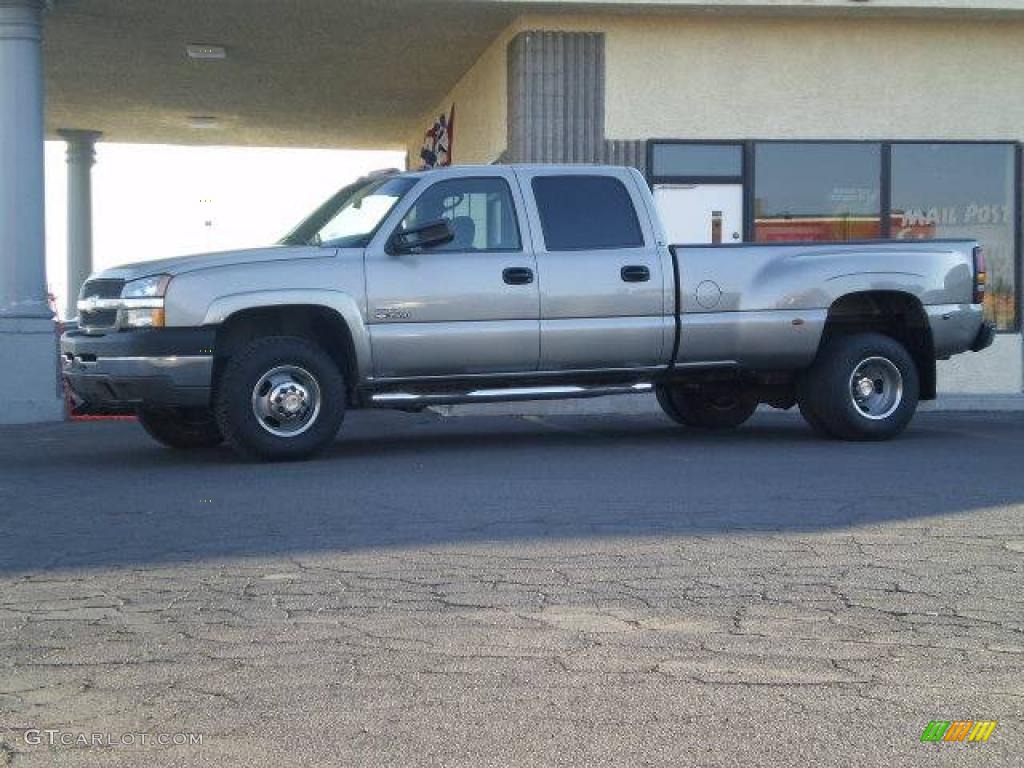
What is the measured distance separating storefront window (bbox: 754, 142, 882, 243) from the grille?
9.08 metres

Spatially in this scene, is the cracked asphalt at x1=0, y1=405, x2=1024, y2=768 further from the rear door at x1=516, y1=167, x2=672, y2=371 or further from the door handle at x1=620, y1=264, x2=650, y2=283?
the door handle at x1=620, y1=264, x2=650, y2=283

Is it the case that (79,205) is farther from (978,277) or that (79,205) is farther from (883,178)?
(978,277)

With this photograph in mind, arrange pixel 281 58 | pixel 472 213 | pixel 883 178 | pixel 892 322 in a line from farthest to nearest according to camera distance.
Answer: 1. pixel 281 58
2. pixel 883 178
3. pixel 892 322
4. pixel 472 213

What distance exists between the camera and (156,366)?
10578 mm

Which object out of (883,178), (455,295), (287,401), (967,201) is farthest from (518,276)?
(967,201)

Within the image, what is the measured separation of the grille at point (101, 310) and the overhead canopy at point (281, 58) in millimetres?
6956

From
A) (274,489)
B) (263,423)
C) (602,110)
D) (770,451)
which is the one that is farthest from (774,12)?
(274,489)

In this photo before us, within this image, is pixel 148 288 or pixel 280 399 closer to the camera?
pixel 148 288

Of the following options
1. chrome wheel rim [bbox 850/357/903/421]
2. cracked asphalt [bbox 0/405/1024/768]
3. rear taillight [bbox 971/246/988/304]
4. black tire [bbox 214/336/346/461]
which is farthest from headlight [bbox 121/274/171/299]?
rear taillight [bbox 971/246/988/304]

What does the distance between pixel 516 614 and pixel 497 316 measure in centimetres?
Answer: 550

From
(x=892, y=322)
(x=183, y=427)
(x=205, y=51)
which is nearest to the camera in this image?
(x=183, y=427)

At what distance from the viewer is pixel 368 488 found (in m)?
9.50

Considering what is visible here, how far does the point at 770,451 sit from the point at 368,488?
3.51 m

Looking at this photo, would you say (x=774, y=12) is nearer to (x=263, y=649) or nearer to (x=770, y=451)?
(x=770, y=451)
